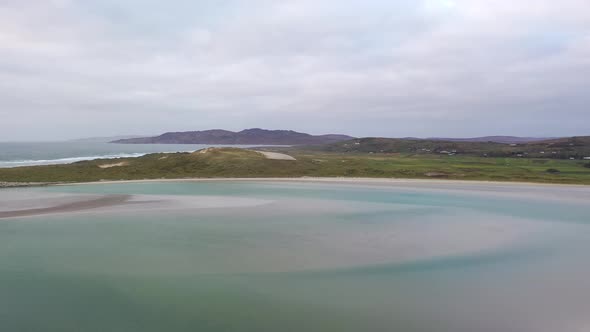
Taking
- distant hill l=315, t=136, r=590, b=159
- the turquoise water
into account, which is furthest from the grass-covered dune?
distant hill l=315, t=136, r=590, b=159

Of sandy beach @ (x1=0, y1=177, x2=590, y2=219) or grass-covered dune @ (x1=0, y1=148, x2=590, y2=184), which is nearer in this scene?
sandy beach @ (x1=0, y1=177, x2=590, y2=219)

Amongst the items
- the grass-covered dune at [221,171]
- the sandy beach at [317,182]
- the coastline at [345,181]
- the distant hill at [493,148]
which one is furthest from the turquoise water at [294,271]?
the distant hill at [493,148]

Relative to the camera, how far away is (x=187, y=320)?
9641 mm

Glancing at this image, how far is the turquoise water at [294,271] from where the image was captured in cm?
976

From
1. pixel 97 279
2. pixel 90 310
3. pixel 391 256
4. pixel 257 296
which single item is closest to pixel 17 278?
pixel 97 279

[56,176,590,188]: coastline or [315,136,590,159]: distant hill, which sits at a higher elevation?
[315,136,590,159]: distant hill

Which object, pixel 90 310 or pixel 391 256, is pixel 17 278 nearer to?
pixel 90 310

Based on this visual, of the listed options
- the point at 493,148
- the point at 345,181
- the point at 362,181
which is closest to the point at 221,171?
the point at 345,181

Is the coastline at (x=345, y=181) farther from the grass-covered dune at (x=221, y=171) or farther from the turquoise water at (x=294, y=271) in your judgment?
the turquoise water at (x=294, y=271)

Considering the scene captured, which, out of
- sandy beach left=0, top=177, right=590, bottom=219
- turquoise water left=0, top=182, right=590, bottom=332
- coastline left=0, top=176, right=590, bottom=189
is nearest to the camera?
turquoise water left=0, top=182, right=590, bottom=332

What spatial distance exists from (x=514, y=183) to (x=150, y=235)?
3803 cm

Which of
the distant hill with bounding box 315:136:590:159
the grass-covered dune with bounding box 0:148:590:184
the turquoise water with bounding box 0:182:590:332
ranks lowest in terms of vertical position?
the turquoise water with bounding box 0:182:590:332

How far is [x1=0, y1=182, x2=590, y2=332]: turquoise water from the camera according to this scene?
32.0 ft

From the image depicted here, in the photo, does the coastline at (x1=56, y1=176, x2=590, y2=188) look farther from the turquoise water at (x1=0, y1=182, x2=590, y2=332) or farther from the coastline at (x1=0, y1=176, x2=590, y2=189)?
the turquoise water at (x1=0, y1=182, x2=590, y2=332)
